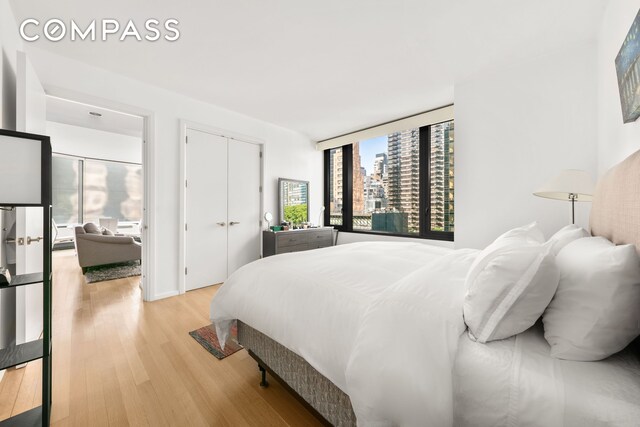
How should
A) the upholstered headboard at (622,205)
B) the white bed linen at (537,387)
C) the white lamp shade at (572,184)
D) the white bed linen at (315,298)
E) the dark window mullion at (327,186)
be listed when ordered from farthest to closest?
the dark window mullion at (327,186) → the white lamp shade at (572,184) → the white bed linen at (315,298) → the upholstered headboard at (622,205) → the white bed linen at (537,387)

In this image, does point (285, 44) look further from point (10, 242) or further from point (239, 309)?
point (10, 242)

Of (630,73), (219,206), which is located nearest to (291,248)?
(219,206)

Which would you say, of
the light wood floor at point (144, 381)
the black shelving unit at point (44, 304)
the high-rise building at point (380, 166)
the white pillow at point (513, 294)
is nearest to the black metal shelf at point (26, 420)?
the black shelving unit at point (44, 304)

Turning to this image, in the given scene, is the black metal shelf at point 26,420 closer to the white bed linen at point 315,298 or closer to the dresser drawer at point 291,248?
the white bed linen at point 315,298

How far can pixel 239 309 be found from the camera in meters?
1.55

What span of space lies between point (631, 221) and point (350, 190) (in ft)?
13.3

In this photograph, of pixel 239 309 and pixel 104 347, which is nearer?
pixel 239 309

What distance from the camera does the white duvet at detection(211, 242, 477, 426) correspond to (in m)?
0.77

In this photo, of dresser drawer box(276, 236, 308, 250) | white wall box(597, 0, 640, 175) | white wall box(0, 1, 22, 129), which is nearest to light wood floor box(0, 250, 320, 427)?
dresser drawer box(276, 236, 308, 250)

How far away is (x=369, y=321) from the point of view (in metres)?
0.94

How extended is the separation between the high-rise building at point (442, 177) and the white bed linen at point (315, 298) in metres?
1.84

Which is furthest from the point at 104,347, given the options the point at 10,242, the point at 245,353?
the point at 245,353

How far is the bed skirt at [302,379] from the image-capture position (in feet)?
3.52

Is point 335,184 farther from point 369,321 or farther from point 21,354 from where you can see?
point 21,354
